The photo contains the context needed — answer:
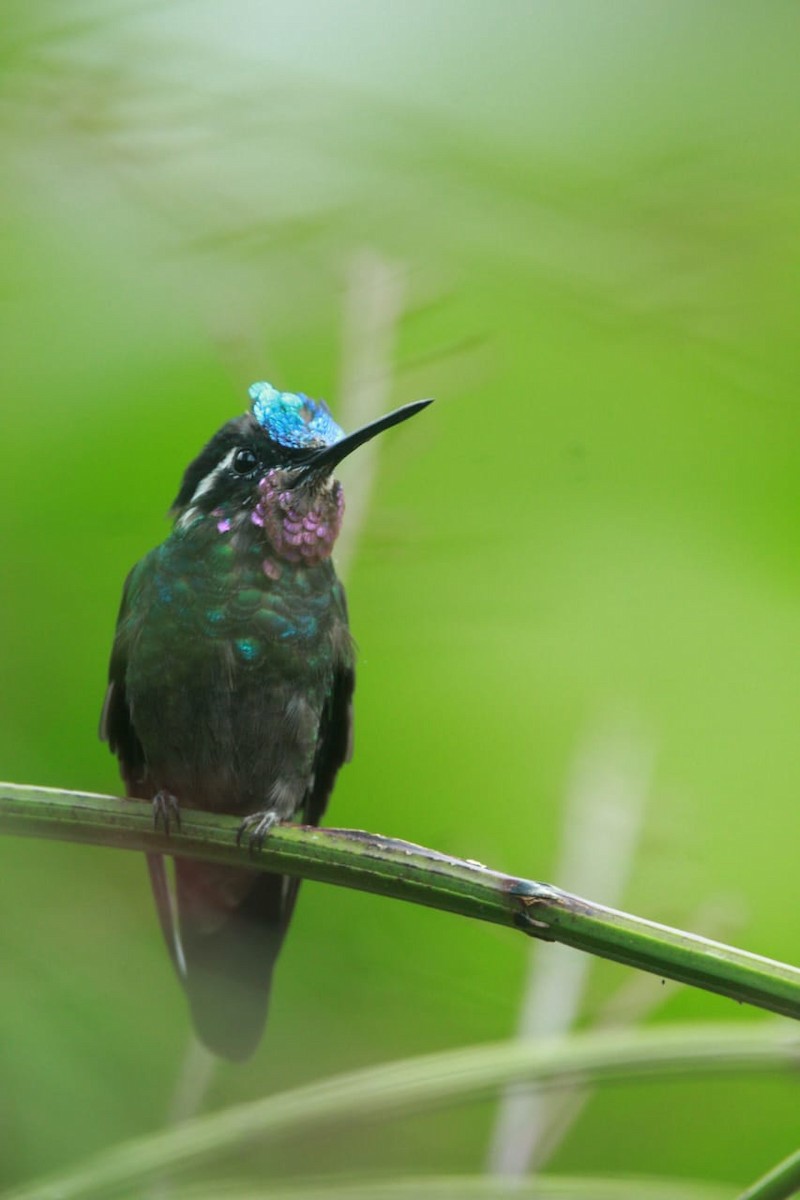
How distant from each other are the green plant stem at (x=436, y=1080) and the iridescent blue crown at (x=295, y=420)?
0.95m

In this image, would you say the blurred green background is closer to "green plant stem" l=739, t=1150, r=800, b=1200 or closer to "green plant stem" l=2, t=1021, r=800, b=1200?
"green plant stem" l=2, t=1021, r=800, b=1200

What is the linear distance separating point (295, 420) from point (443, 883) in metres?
1.07

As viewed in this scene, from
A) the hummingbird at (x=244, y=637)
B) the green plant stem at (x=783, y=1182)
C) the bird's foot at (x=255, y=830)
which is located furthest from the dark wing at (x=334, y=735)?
the green plant stem at (x=783, y=1182)

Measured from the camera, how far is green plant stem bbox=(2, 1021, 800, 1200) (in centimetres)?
118

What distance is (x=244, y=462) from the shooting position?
2066 mm

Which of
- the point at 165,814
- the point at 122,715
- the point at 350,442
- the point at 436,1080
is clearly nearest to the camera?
the point at 436,1080

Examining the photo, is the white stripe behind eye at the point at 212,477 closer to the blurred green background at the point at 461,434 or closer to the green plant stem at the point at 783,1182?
the blurred green background at the point at 461,434

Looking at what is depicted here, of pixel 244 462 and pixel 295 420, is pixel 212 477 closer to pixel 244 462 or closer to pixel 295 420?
pixel 244 462

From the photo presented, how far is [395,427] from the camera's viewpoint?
1.85 m

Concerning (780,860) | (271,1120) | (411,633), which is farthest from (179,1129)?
(780,860)

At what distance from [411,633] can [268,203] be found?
2.09 feet

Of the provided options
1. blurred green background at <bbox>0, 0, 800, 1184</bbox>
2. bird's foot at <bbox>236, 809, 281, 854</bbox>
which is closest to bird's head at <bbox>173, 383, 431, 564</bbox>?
blurred green background at <bbox>0, 0, 800, 1184</bbox>

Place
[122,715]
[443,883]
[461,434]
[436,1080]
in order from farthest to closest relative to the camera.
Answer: [122,715] → [461,434] → [436,1080] → [443,883]

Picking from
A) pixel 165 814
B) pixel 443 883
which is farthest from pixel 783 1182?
pixel 165 814
